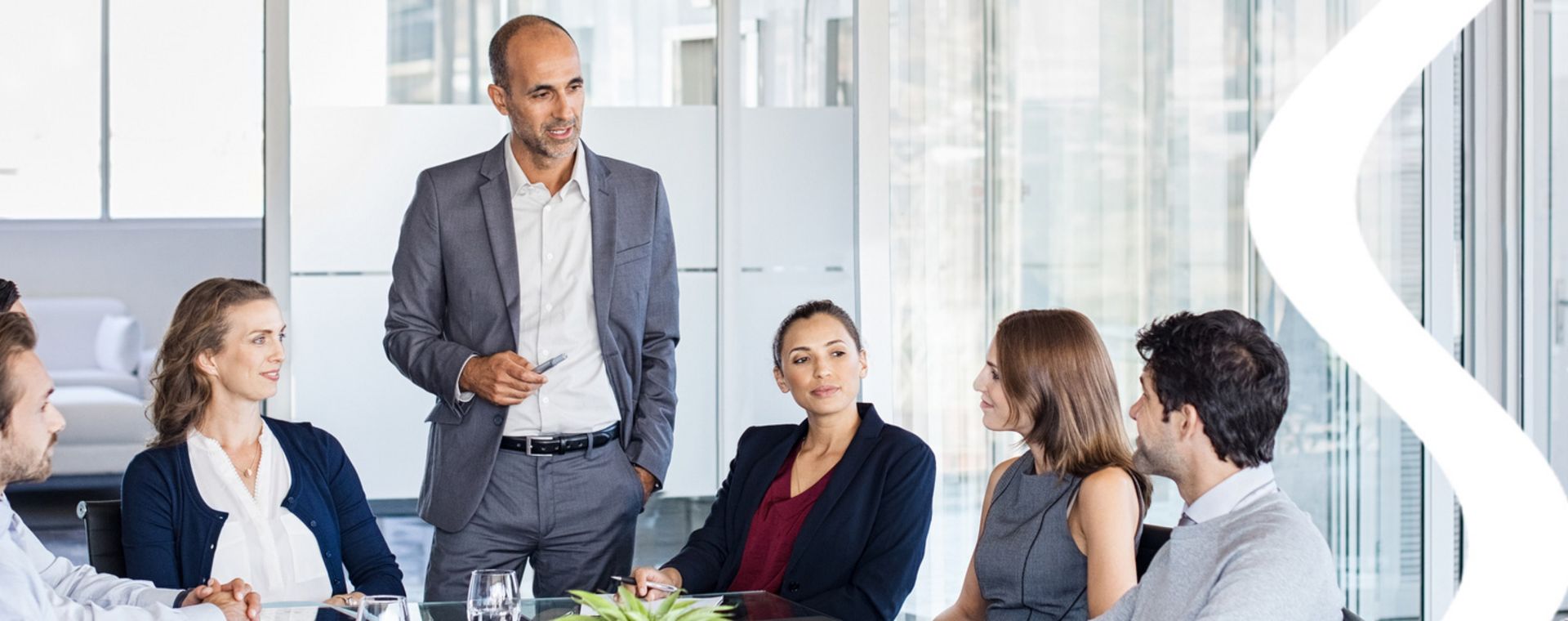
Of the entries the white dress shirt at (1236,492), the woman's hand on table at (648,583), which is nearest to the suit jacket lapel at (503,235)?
the woman's hand on table at (648,583)

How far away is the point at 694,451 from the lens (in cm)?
434

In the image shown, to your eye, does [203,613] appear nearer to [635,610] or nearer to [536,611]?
[536,611]

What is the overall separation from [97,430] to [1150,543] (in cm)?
574

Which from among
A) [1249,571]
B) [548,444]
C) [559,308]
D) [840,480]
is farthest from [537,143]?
[1249,571]

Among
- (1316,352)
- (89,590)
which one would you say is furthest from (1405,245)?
(89,590)

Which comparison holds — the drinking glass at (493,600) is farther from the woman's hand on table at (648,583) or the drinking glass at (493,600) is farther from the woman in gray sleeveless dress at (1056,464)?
the woman in gray sleeveless dress at (1056,464)

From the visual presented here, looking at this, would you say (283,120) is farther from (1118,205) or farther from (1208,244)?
(1208,244)

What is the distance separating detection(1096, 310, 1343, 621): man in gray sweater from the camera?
5.88 ft

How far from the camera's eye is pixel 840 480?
9.37 feet

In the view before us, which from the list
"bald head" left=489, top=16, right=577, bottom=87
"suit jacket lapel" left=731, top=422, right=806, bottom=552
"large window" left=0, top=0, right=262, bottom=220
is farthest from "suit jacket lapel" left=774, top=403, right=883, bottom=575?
"large window" left=0, top=0, right=262, bottom=220

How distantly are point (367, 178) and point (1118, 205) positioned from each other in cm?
225

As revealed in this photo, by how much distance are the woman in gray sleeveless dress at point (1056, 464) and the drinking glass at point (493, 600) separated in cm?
91

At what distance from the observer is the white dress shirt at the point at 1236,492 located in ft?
6.17

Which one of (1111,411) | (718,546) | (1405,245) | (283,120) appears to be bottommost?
(718,546)
